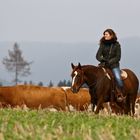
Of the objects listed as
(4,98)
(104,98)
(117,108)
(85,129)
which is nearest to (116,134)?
(85,129)

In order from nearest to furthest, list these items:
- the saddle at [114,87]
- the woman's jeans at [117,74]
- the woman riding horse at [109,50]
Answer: the woman riding horse at [109,50] → the saddle at [114,87] → the woman's jeans at [117,74]

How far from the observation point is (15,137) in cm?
829

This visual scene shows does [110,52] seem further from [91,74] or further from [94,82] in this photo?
[94,82]

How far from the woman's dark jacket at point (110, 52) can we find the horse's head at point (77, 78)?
2.41ft

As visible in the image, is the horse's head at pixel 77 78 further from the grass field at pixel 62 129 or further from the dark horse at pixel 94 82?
the grass field at pixel 62 129

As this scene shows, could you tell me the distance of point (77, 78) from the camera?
18.9m

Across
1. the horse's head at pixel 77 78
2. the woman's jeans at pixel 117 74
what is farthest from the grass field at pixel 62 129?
the woman's jeans at pixel 117 74

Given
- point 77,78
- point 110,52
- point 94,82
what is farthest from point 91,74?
point 110,52

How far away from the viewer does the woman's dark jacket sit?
19.1m

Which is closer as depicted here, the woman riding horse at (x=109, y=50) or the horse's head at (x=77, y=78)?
the horse's head at (x=77, y=78)

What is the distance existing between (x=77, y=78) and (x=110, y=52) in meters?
1.38

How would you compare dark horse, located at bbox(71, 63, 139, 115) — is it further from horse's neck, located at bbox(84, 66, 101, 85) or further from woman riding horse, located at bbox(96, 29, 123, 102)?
woman riding horse, located at bbox(96, 29, 123, 102)

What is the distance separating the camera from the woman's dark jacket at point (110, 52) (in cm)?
1909

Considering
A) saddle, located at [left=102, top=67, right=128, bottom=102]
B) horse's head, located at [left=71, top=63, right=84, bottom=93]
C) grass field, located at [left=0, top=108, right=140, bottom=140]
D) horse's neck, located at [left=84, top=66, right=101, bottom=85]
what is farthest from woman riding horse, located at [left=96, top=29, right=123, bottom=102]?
grass field, located at [left=0, top=108, right=140, bottom=140]
